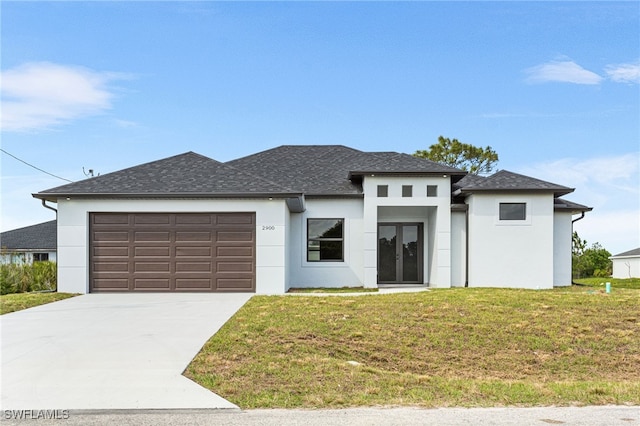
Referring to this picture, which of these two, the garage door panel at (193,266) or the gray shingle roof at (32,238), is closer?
the garage door panel at (193,266)

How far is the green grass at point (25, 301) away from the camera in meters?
12.9

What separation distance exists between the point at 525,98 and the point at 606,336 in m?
13.8

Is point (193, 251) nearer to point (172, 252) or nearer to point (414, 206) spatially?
point (172, 252)

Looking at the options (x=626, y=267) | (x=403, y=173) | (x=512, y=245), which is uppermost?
(x=403, y=173)

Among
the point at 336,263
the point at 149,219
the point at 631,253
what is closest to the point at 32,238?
the point at 149,219

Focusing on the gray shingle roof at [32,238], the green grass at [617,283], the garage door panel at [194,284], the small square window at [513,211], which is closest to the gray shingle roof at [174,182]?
the garage door panel at [194,284]

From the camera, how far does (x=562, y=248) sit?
64.3 ft

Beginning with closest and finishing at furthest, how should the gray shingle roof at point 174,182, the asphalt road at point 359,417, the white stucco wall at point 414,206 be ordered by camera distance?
the asphalt road at point 359,417
the gray shingle roof at point 174,182
the white stucco wall at point 414,206

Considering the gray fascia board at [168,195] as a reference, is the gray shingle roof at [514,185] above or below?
above

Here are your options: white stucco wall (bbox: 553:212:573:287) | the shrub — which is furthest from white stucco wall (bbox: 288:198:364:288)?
the shrub

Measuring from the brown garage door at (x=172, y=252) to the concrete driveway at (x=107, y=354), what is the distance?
2359mm

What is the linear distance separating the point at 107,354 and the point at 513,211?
47.7ft

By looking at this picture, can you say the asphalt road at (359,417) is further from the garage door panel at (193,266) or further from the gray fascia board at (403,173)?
the gray fascia board at (403,173)

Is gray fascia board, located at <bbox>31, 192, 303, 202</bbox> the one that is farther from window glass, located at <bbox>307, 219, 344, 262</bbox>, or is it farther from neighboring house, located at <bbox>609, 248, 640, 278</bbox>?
neighboring house, located at <bbox>609, 248, 640, 278</bbox>
